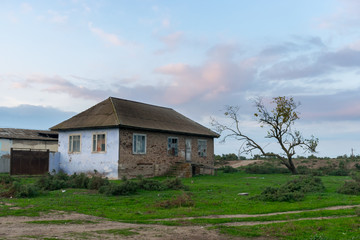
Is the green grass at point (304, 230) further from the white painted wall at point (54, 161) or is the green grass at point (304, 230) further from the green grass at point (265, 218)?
the white painted wall at point (54, 161)

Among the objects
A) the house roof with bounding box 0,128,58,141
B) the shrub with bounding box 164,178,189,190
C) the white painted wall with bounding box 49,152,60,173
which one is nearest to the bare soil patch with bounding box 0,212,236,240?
the shrub with bounding box 164,178,189,190

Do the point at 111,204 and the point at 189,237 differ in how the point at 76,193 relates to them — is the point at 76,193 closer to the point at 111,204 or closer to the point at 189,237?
the point at 111,204

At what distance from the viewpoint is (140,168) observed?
87.9ft

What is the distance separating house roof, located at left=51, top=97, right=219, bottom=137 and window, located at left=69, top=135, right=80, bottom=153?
765 millimetres

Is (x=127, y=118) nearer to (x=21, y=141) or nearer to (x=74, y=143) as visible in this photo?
(x=74, y=143)

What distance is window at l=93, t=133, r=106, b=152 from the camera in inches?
1029

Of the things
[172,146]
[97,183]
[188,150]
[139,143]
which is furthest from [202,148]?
[97,183]

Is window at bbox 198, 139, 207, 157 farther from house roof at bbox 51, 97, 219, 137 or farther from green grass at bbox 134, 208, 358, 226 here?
green grass at bbox 134, 208, 358, 226

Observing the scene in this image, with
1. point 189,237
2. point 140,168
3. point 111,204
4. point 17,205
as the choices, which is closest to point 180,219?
point 189,237

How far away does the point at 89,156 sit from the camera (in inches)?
1057

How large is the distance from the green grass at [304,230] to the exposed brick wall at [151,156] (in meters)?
16.5

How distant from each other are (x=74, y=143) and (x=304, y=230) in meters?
21.9

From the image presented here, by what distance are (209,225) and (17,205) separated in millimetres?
7589

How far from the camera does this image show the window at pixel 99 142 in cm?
2612
